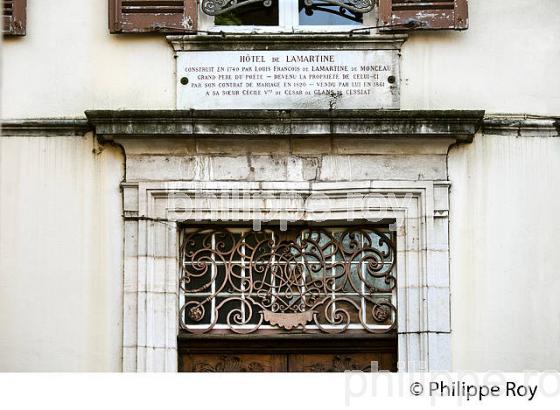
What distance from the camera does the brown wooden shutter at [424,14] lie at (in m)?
9.41

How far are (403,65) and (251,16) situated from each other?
1.13m

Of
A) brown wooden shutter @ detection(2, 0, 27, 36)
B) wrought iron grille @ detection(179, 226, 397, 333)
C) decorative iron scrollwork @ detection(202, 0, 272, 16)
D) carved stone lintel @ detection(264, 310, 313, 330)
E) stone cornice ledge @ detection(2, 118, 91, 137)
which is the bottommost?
carved stone lintel @ detection(264, 310, 313, 330)

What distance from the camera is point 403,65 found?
9438mm

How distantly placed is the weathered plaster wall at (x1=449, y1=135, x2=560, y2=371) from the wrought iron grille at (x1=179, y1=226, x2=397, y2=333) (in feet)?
1.69

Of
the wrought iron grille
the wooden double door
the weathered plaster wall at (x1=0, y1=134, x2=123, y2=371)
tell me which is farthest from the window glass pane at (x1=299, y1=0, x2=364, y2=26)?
the wooden double door

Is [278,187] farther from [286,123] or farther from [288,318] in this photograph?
[288,318]

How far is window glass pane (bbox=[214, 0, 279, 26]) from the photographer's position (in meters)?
9.59

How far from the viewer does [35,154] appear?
9414 mm

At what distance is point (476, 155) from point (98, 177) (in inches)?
102

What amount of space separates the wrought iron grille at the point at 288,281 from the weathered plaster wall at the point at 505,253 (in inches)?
20.3

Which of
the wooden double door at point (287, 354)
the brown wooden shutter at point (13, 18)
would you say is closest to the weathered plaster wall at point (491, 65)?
the wooden double door at point (287, 354)

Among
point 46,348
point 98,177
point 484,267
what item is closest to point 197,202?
point 98,177

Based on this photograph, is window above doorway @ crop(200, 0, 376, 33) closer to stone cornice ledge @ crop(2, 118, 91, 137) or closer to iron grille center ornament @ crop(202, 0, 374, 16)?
iron grille center ornament @ crop(202, 0, 374, 16)

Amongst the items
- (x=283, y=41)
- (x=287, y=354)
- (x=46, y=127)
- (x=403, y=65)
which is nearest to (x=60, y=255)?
(x=46, y=127)
